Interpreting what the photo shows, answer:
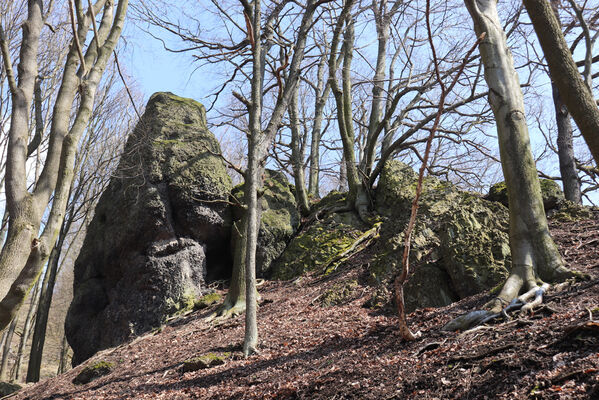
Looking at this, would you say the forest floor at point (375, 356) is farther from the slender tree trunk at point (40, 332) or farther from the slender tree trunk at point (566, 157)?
the slender tree trunk at point (40, 332)

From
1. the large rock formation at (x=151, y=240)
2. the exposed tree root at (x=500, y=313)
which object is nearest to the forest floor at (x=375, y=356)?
the exposed tree root at (x=500, y=313)

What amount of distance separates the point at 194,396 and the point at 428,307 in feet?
9.16

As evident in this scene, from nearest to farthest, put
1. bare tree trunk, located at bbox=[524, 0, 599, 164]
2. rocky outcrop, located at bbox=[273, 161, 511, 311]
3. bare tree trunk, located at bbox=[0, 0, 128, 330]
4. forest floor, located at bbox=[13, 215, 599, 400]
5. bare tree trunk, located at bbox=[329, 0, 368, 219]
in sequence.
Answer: forest floor, located at bbox=[13, 215, 599, 400], bare tree trunk, located at bbox=[524, 0, 599, 164], bare tree trunk, located at bbox=[0, 0, 128, 330], rocky outcrop, located at bbox=[273, 161, 511, 311], bare tree trunk, located at bbox=[329, 0, 368, 219]

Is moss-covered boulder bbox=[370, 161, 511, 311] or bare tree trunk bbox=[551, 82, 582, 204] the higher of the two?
bare tree trunk bbox=[551, 82, 582, 204]

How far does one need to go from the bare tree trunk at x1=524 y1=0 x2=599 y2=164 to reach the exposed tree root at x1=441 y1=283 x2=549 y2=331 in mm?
1373

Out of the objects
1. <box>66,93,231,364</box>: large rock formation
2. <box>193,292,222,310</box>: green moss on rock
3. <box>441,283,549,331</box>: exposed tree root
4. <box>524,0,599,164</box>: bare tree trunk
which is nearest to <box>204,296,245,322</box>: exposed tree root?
<box>193,292,222,310</box>: green moss on rock

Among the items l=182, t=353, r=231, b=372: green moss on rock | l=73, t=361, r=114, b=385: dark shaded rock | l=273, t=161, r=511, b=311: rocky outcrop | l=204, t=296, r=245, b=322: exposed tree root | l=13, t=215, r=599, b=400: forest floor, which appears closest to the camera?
l=13, t=215, r=599, b=400: forest floor

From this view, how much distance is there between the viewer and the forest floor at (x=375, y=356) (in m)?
2.57

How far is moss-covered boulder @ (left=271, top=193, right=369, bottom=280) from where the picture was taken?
9258 mm

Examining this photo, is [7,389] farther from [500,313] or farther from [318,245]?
[500,313]

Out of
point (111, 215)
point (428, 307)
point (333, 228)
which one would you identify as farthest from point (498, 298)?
point (111, 215)

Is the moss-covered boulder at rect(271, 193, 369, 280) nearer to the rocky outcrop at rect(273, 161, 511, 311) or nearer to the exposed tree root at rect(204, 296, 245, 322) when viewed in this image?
the rocky outcrop at rect(273, 161, 511, 311)

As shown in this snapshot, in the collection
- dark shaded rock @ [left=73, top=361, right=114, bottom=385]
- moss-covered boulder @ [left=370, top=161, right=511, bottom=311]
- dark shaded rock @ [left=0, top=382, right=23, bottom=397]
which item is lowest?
dark shaded rock @ [left=0, top=382, right=23, bottom=397]

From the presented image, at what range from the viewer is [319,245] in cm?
957
